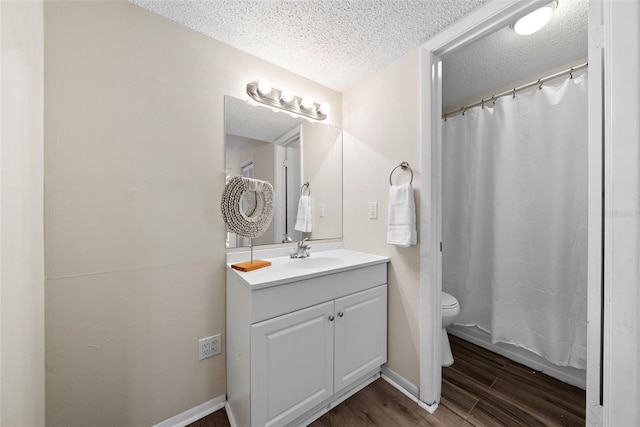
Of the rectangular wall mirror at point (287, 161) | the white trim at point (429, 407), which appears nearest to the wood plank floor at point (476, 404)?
the white trim at point (429, 407)

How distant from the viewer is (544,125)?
1.72m

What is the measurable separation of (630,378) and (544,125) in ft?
5.23

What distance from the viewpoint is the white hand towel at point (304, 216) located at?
74.9 inches

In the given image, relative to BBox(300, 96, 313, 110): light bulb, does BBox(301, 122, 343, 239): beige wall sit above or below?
below

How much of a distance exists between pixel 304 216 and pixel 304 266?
41cm

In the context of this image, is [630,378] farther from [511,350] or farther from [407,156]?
[511,350]

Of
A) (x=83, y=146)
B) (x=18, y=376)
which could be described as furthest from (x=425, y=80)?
(x=18, y=376)

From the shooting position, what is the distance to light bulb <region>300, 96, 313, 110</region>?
71.3 inches

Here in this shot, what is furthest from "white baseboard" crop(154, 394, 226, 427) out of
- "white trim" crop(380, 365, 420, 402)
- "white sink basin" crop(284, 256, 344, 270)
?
"white trim" crop(380, 365, 420, 402)

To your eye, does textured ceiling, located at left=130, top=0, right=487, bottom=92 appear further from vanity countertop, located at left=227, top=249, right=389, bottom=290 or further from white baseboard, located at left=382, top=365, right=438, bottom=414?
white baseboard, located at left=382, top=365, right=438, bottom=414

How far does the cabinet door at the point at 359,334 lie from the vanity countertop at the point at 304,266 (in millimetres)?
188

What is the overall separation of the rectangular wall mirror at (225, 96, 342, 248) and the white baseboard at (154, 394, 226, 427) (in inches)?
34.9

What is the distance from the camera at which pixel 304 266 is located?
1683mm

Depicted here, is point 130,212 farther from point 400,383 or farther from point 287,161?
point 400,383
